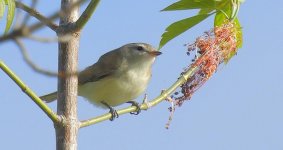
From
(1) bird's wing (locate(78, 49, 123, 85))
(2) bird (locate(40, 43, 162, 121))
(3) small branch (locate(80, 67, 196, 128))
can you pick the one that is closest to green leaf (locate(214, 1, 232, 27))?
(3) small branch (locate(80, 67, 196, 128))

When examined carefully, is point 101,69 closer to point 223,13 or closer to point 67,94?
point 223,13

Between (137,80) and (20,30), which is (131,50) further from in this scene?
(20,30)

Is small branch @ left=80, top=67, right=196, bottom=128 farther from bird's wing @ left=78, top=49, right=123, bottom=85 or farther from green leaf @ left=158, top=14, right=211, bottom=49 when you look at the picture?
bird's wing @ left=78, top=49, right=123, bottom=85

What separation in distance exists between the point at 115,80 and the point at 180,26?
4.09 metres

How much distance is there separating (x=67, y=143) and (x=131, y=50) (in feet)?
A: 18.9

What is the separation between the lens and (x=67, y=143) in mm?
1671

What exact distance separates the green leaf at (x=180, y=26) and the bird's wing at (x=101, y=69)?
4.12 metres

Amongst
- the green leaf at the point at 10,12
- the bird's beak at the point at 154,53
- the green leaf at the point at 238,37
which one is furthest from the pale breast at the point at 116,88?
the green leaf at the point at 10,12

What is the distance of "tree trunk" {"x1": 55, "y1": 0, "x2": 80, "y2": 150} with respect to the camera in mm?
1696

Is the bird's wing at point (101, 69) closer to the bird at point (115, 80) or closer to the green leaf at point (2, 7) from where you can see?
the bird at point (115, 80)

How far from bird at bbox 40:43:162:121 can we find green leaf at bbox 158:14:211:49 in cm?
375

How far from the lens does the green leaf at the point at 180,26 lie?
2.41 m

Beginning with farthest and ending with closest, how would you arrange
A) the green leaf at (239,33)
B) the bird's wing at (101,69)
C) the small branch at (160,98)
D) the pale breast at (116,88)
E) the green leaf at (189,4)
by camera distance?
the bird's wing at (101,69)
the pale breast at (116,88)
the green leaf at (239,33)
the green leaf at (189,4)
the small branch at (160,98)

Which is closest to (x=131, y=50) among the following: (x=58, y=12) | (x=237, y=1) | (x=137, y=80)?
(x=137, y=80)
